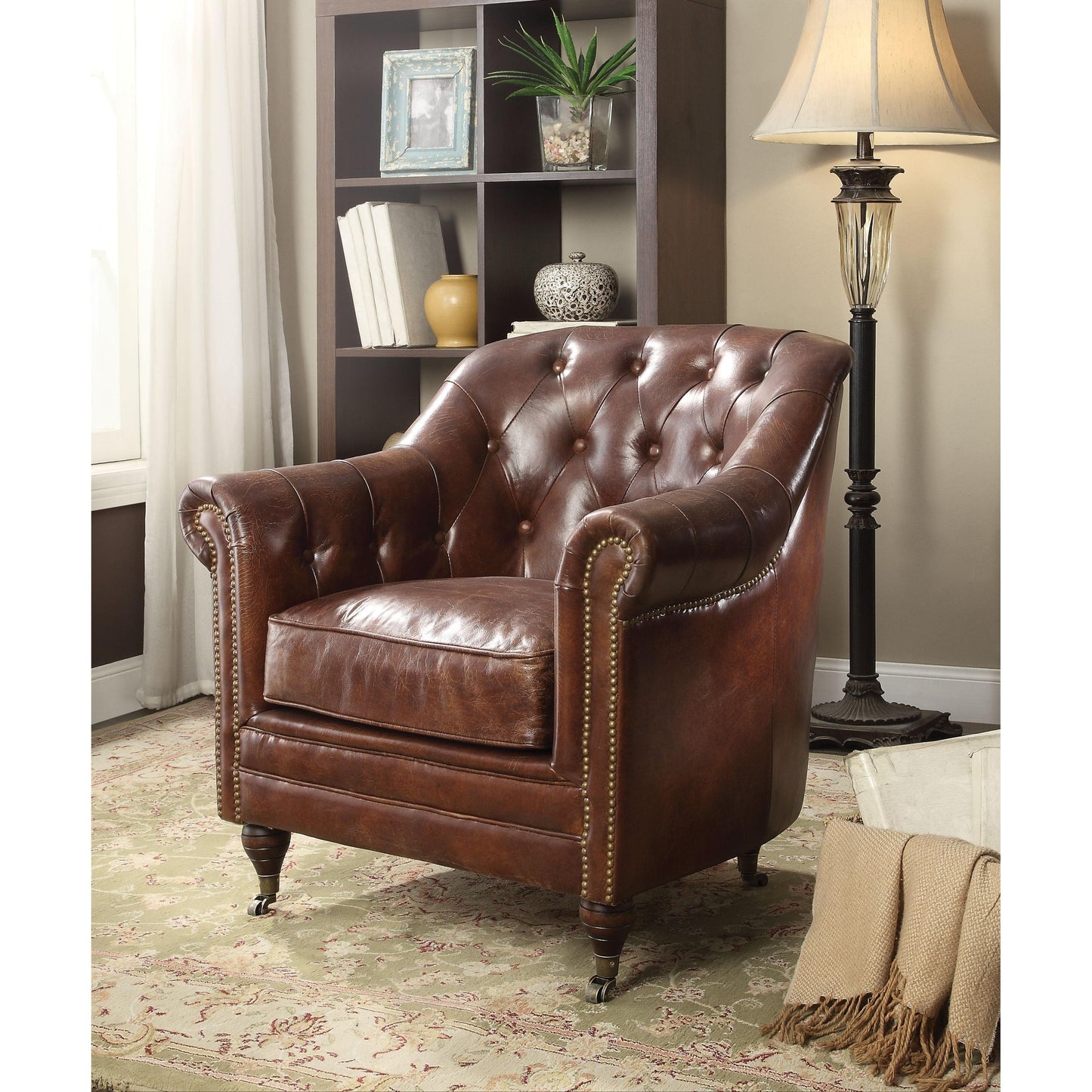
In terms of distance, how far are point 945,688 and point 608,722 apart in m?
1.76

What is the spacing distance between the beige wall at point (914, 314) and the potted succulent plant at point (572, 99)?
0.37 meters

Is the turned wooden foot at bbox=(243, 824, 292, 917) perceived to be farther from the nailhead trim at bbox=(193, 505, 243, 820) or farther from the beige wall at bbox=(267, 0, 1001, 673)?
the beige wall at bbox=(267, 0, 1001, 673)

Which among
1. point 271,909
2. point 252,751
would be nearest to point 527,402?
point 252,751

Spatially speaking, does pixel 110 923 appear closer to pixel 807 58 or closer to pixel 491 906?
pixel 491 906

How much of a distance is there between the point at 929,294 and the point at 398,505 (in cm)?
156

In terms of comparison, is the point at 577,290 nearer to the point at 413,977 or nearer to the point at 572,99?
the point at 572,99

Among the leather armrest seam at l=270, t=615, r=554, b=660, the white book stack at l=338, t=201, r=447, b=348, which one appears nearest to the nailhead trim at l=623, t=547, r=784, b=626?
the leather armrest seam at l=270, t=615, r=554, b=660

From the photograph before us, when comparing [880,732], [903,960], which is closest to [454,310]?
[880,732]

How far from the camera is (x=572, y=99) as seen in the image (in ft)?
9.64

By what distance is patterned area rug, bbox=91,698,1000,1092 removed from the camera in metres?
1.49

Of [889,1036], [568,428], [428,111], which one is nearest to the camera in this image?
[889,1036]

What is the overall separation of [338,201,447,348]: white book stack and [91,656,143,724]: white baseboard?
40.5 inches
